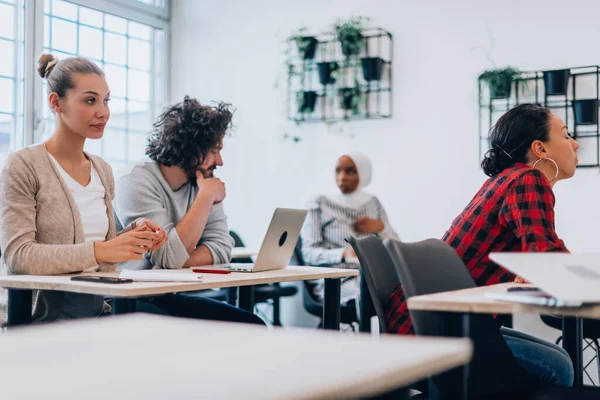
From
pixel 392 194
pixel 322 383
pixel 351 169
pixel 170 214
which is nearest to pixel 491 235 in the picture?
pixel 170 214

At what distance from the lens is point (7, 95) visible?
15.2ft

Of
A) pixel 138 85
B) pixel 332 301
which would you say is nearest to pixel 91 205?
pixel 332 301

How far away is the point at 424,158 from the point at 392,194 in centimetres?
33

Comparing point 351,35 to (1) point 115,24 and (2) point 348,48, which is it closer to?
(2) point 348,48

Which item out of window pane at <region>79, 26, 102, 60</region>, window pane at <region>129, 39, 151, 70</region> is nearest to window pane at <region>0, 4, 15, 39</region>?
window pane at <region>79, 26, 102, 60</region>

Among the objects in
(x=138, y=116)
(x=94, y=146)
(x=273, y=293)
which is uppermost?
(x=138, y=116)

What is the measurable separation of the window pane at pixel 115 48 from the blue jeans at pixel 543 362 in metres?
4.15

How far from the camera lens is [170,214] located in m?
2.80

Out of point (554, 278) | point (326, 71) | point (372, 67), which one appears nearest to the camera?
point (554, 278)

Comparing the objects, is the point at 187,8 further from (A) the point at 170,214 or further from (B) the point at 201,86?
(A) the point at 170,214

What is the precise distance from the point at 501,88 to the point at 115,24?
2767 millimetres

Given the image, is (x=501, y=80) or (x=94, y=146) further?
(x=94, y=146)

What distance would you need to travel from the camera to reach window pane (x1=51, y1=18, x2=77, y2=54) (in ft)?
16.0

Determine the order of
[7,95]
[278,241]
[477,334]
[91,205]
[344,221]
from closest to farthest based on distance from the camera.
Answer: [477,334], [91,205], [278,241], [344,221], [7,95]
